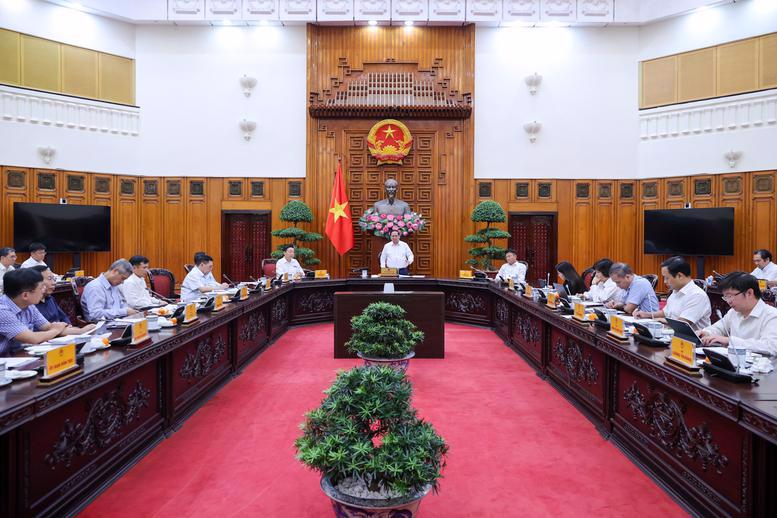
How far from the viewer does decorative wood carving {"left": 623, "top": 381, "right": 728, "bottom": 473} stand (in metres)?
2.00

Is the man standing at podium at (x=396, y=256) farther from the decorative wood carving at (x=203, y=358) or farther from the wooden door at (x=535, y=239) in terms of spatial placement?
the decorative wood carving at (x=203, y=358)

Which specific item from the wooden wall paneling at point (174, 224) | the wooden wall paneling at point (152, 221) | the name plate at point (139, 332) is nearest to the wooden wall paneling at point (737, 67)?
the name plate at point (139, 332)

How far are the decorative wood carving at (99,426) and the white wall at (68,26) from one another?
27.3 feet

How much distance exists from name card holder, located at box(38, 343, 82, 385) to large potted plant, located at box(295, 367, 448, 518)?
3.55 ft

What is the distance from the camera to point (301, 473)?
2482 millimetres

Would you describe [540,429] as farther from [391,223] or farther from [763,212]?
[763,212]

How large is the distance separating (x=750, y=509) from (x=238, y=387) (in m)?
3.45

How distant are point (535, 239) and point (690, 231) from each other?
8.60ft

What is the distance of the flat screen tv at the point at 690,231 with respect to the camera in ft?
26.5

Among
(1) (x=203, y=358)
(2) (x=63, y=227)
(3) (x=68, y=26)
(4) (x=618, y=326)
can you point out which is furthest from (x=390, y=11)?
(4) (x=618, y=326)

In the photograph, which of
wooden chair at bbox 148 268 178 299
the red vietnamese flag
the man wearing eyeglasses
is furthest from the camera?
the red vietnamese flag

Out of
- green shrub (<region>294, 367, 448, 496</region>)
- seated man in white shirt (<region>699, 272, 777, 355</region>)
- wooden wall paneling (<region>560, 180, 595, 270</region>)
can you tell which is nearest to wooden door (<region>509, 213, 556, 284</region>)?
wooden wall paneling (<region>560, 180, 595, 270</region>)

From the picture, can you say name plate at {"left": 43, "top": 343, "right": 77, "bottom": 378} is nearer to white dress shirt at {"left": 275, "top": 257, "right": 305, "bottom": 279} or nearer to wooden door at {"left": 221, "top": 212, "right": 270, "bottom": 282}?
white dress shirt at {"left": 275, "top": 257, "right": 305, "bottom": 279}

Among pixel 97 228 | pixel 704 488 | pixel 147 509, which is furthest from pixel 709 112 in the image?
pixel 97 228
